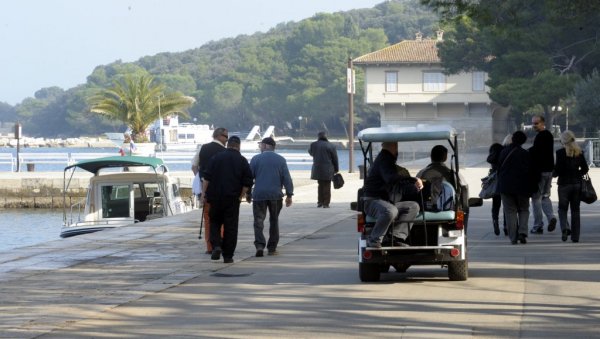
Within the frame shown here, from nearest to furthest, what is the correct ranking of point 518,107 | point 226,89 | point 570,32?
point 570,32
point 518,107
point 226,89

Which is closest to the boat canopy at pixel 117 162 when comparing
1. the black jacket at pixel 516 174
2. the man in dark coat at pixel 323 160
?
the man in dark coat at pixel 323 160

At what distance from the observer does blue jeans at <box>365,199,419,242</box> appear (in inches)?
547

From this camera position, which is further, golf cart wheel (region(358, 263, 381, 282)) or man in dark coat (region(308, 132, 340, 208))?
man in dark coat (region(308, 132, 340, 208))

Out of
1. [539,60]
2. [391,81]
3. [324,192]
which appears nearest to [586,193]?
[324,192]

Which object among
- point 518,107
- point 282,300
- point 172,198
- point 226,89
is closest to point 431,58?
point 518,107

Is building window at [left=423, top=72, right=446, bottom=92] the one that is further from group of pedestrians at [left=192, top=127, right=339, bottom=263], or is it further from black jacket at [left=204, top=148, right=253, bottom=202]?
black jacket at [left=204, top=148, right=253, bottom=202]

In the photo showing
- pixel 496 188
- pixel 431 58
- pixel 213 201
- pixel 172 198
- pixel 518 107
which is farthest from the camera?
pixel 431 58

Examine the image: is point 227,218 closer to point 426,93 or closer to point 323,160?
point 323,160

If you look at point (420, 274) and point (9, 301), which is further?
point (420, 274)

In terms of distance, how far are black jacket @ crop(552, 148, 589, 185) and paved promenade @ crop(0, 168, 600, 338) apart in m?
1.02

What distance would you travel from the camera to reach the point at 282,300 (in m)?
12.9

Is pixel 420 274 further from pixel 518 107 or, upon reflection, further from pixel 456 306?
pixel 518 107

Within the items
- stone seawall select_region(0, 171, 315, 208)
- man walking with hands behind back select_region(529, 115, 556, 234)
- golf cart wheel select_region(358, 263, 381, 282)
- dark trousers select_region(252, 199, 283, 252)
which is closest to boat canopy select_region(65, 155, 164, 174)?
man walking with hands behind back select_region(529, 115, 556, 234)

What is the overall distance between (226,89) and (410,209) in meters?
177
